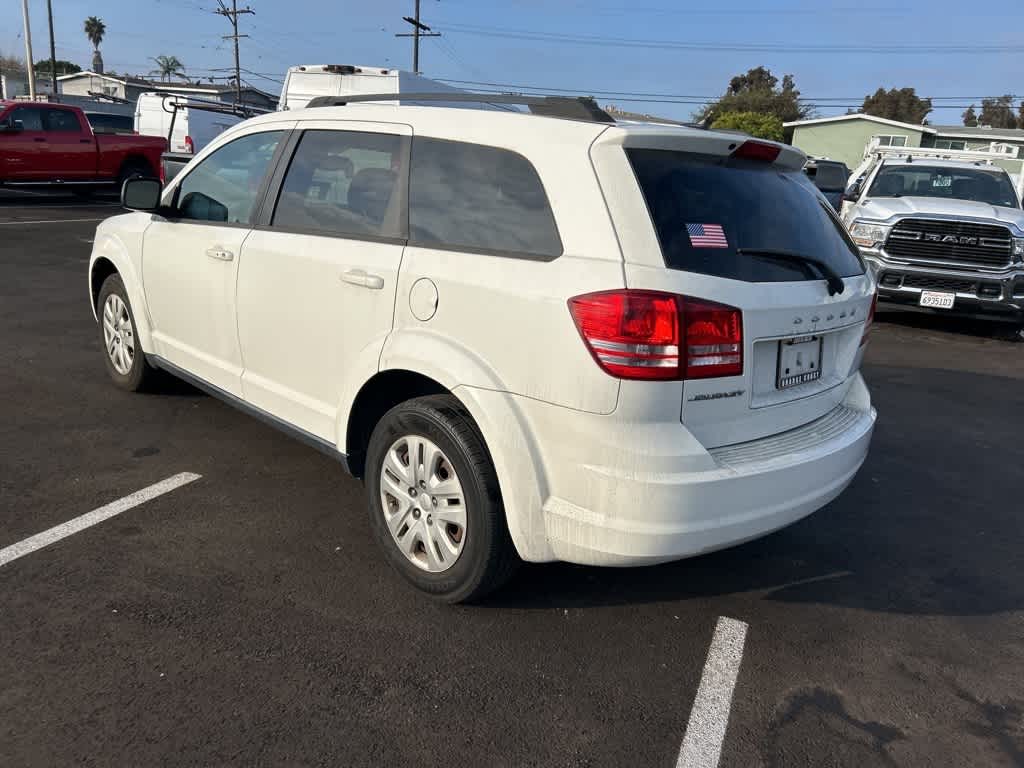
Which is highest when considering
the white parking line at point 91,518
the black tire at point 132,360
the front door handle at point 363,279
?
the front door handle at point 363,279

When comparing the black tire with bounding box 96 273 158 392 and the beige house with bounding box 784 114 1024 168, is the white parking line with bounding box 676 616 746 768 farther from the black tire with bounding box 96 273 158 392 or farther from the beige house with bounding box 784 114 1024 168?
the beige house with bounding box 784 114 1024 168

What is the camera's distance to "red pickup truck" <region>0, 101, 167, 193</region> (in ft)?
52.0

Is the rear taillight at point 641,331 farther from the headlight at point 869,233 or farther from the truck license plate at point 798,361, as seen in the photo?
the headlight at point 869,233

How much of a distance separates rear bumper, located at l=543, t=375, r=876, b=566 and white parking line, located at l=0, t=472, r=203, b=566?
2.17m

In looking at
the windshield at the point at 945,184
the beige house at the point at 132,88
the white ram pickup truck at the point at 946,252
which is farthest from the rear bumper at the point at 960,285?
the beige house at the point at 132,88

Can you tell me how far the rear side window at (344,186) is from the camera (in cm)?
337

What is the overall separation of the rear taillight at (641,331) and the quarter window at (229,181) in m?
2.19

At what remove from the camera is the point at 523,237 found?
9.41ft

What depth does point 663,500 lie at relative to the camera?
2.63 metres

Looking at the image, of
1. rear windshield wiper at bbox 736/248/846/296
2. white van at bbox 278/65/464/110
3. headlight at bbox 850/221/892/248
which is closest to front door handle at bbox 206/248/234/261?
rear windshield wiper at bbox 736/248/846/296

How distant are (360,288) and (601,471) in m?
1.28

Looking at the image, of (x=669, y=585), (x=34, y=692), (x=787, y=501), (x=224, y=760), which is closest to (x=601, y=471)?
(x=787, y=501)

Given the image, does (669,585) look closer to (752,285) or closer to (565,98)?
(752,285)

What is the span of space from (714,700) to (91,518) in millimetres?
2756
